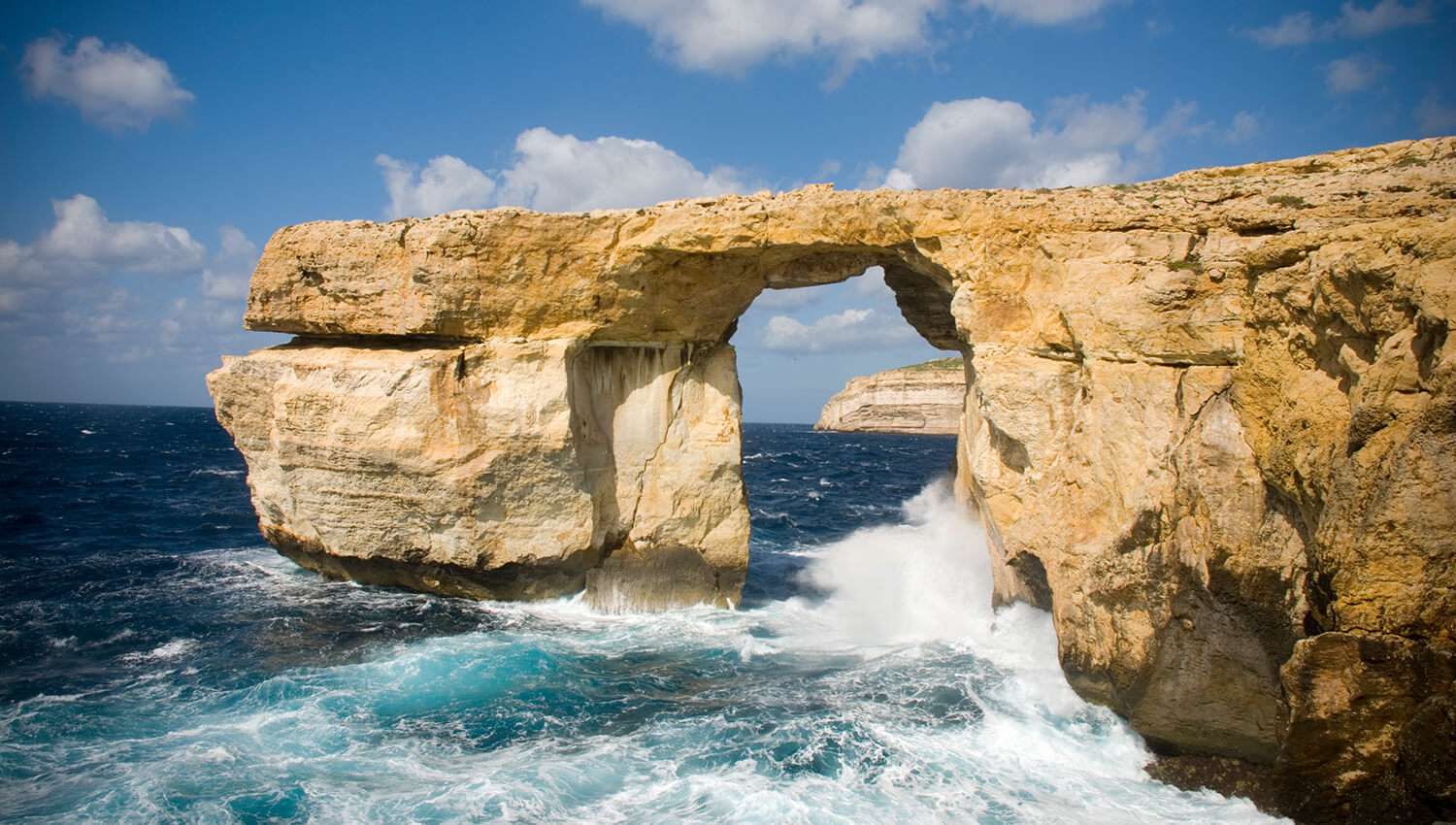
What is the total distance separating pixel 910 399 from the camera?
78688mm

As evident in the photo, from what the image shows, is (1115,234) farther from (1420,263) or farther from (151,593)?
(151,593)

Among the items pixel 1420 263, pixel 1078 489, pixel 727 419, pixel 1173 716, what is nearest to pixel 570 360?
pixel 727 419

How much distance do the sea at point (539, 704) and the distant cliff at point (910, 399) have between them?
5858cm

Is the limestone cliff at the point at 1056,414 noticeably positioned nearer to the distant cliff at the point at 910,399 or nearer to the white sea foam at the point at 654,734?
the white sea foam at the point at 654,734

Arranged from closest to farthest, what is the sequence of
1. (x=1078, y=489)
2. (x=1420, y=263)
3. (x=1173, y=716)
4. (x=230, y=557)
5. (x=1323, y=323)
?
(x=1420, y=263)
(x=1323, y=323)
(x=1173, y=716)
(x=1078, y=489)
(x=230, y=557)

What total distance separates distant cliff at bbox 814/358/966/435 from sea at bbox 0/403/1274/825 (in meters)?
58.6

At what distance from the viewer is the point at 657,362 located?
16.2 m

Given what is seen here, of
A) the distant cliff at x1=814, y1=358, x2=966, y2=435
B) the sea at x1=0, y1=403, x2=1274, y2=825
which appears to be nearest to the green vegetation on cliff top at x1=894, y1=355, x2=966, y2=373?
the distant cliff at x1=814, y1=358, x2=966, y2=435

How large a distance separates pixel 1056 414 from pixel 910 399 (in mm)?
68755

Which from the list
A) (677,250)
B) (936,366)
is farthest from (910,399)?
(677,250)

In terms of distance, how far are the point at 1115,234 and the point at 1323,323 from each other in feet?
11.4

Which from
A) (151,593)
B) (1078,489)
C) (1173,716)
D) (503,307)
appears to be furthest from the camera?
(151,593)

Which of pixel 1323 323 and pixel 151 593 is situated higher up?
pixel 1323 323

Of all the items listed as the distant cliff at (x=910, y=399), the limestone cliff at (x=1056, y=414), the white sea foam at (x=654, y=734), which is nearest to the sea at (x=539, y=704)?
the white sea foam at (x=654, y=734)
